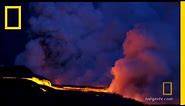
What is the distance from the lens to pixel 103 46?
969 cm

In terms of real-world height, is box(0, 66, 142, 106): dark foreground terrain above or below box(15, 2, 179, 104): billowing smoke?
below

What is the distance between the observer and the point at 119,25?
970 cm

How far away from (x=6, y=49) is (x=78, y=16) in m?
0.91

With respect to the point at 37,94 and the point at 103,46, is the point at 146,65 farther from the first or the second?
the point at 37,94

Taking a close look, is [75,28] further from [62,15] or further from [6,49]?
[6,49]

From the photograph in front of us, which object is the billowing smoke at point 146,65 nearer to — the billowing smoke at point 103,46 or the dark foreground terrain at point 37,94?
the billowing smoke at point 103,46

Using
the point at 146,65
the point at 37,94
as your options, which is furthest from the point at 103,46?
the point at 37,94

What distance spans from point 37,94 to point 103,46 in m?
0.94

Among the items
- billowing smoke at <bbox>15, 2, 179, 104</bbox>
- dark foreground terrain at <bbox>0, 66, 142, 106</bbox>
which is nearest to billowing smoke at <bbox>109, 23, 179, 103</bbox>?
billowing smoke at <bbox>15, 2, 179, 104</bbox>

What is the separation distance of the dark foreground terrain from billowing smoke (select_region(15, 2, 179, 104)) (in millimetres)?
108

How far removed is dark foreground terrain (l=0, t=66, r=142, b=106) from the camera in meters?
9.66

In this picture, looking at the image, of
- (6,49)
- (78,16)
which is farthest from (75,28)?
(6,49)

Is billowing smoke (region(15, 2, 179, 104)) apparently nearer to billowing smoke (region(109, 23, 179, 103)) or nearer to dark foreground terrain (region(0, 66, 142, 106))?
billowing smoke (region(109, 23, 179, 103))

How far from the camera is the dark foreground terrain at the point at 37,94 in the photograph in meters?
9.66
